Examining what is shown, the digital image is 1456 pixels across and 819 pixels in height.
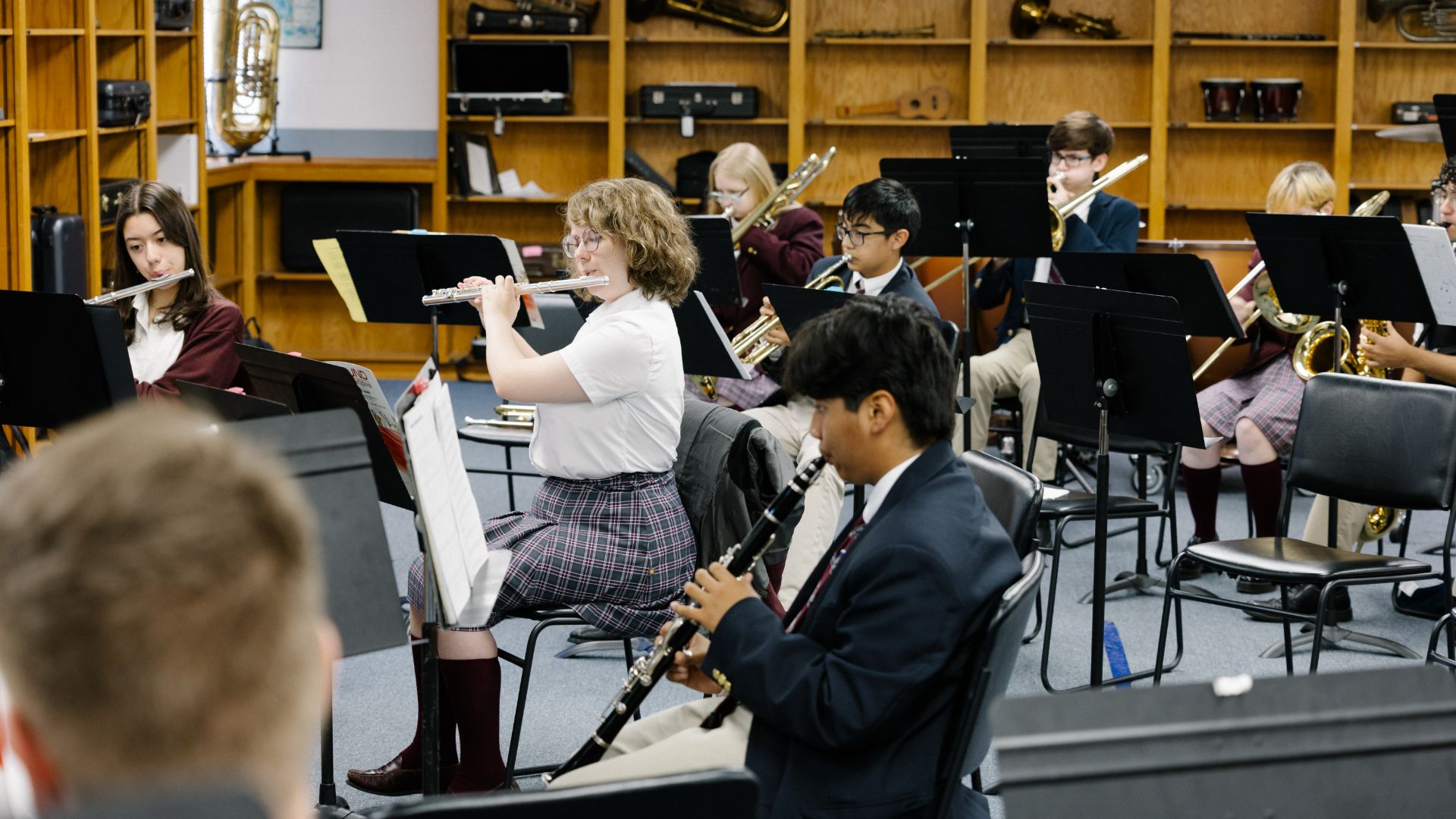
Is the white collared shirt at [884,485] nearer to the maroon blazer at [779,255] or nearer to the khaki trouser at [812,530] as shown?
the khaki trouser at [812,530]

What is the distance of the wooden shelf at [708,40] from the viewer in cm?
711

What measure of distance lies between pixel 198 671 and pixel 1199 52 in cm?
726

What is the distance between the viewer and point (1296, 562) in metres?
3.14

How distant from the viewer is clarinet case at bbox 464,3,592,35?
7.06 m

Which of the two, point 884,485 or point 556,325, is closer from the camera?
point 884,485

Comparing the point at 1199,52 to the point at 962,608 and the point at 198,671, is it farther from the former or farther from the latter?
the point at 198,671

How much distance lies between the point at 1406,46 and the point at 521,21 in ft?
13.8

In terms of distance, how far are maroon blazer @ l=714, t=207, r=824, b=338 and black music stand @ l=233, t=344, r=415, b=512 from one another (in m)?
2.34

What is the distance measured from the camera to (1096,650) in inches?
120

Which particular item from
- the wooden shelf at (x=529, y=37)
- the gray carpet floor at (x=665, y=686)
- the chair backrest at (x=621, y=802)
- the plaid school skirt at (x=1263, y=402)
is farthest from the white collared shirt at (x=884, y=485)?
the wooden shelf at (x=529, y=37)

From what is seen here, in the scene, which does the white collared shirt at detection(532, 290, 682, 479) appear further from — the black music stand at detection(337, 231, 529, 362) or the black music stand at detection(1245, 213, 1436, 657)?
the black music stand at detection(1245, 213, 1436, 657)

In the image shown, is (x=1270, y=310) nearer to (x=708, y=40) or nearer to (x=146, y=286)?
(x=146, y=286)

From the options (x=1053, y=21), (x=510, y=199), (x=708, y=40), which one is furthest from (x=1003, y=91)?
(x=510, y=199)

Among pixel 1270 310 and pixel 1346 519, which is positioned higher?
pixel 1270 310
